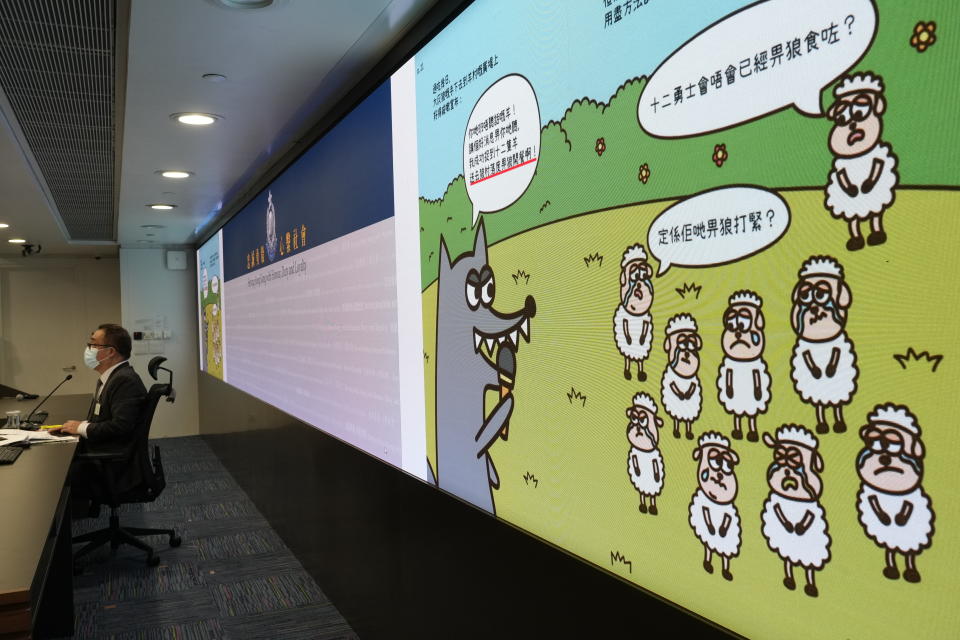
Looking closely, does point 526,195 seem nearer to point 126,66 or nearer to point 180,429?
point 126,66

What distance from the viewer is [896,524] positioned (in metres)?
0.99

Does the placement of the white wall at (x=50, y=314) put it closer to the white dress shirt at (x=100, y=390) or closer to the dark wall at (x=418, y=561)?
the white dress shirt at (x=100, y=390)

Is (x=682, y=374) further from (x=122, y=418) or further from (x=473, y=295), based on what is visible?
(x=122, y=418)

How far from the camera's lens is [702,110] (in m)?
1.28

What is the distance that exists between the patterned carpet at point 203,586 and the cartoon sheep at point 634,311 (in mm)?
2296

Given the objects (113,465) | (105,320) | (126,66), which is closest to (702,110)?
(126,66)

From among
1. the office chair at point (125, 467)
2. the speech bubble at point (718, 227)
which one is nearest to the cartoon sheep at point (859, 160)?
the speech bubble at point (718, 227)

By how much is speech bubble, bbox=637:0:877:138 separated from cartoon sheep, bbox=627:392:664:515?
1.80 feet

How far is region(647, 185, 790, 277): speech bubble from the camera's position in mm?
1158

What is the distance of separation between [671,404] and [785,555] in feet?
1.10

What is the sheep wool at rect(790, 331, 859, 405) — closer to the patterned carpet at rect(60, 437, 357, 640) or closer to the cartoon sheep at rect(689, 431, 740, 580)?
the cartoon sheep at rect(689, 431, 740, 580)

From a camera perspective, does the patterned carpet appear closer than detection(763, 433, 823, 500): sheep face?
No

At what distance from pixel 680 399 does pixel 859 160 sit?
0.53 meters

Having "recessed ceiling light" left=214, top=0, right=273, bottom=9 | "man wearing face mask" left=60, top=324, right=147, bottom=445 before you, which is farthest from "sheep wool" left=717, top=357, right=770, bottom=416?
"man wearing face mask" left=60, top=324, right=147, bottom=445
